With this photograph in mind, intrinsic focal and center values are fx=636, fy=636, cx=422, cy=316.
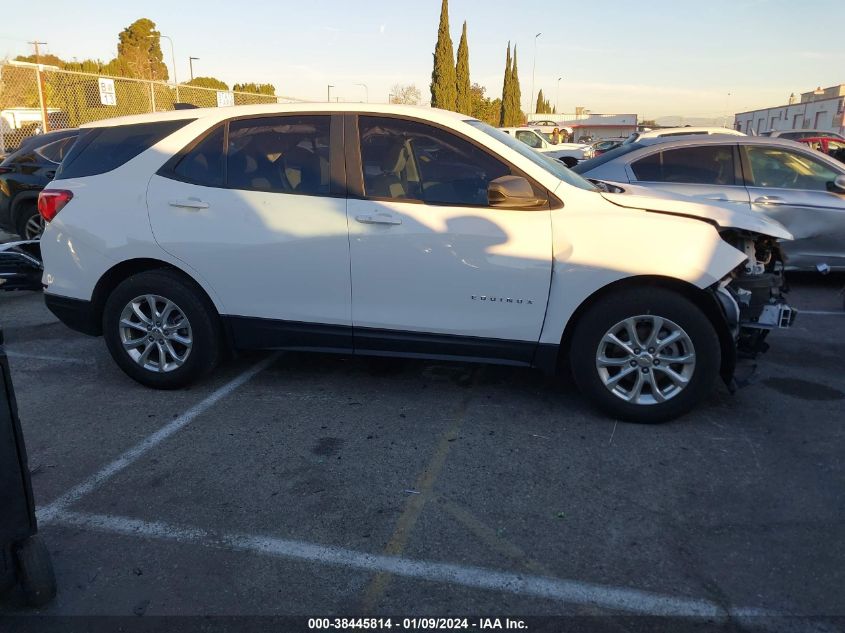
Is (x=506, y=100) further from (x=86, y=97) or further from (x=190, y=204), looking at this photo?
(x=190, y=204)

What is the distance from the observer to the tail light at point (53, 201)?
14.2 ft

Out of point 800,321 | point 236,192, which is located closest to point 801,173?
point 800,321

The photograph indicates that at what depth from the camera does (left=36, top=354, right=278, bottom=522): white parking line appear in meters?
3.07

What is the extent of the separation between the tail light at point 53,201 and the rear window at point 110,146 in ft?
0.44

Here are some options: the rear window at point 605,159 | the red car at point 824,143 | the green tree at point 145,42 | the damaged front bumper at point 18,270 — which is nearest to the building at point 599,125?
the green tree at point 145,42

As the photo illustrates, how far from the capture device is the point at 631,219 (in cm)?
369

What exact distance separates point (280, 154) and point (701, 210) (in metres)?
2.65

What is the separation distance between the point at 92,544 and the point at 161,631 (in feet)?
2.34

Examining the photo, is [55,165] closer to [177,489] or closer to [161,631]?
[177,489]

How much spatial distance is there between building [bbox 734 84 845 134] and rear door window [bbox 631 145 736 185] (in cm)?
4133

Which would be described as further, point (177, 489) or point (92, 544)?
point (177, 489)

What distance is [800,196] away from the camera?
6.71 meters

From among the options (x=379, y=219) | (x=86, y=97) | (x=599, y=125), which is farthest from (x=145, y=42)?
(x=379, y=219)

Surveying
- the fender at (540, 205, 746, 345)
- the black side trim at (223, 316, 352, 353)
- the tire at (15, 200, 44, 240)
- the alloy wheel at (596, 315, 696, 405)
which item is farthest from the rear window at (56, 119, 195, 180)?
the tire at (15, 200, 44, 240)
